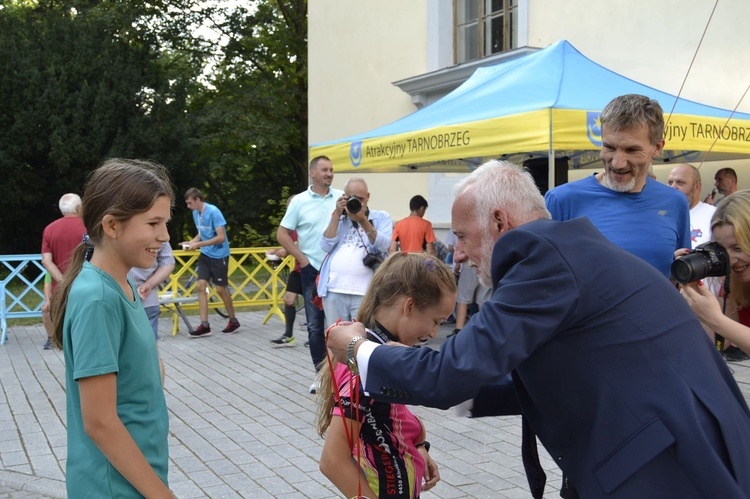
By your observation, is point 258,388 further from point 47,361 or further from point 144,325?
point 144,325

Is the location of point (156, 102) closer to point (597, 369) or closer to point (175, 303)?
point (175, 303)

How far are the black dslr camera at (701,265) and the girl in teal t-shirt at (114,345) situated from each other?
1.58m

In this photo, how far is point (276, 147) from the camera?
83.2 ft

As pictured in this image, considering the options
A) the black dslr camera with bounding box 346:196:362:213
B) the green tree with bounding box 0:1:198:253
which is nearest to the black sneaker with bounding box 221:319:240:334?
the black dslr camera with bounding box 346:196:362:213

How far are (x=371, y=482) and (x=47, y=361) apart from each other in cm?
777

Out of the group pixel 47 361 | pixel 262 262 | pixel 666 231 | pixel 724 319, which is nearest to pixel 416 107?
pixel 262 262

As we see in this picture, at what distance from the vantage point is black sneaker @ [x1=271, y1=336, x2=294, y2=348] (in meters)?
10.1

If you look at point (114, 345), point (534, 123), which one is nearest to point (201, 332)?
point (534, 123)

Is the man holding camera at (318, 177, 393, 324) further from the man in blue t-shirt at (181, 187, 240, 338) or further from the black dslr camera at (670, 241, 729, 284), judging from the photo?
the man in blue t-shirt at (181, 187, 240, 338)

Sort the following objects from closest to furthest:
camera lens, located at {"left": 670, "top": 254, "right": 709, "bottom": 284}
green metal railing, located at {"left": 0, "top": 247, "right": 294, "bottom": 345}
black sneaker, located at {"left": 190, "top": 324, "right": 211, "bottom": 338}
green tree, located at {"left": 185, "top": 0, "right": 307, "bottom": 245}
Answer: camera lens, located at {"left": 670, "top": 254, "right": 709, "bottom": 284} → black sneaker, located at {"left": 190, "top": 324, "right": 211, "bottom": 338} → green metal railing, located at {"left": 0, "top": 247, "right": 294, "bottom": 345} → green tree, located at {"left": 185, "top": 0, "right": 307, "bottom": 245}

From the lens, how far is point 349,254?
6.39 m

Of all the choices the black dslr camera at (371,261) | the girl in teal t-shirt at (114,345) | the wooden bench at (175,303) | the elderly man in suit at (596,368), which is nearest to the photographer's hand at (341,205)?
the black dslr camera at (371,261)

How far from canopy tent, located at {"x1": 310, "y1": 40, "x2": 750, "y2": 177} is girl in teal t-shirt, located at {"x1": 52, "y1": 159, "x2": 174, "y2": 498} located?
15.5ft

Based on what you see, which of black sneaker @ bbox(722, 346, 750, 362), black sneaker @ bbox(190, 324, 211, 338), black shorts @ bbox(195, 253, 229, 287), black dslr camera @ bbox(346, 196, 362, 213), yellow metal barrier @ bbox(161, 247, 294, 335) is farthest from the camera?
yellow metal barrier @ bbox(161, 247, 294, 335)
